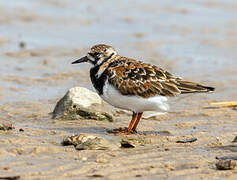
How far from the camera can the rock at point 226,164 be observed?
14.0 feet

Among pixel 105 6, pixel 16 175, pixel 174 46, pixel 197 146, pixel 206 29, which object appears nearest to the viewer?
pixel 16 175

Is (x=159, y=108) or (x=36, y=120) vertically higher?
(x=159, y=108)

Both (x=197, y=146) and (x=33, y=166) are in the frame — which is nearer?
(x=33, y=166)

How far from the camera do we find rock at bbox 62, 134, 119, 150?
4.84 meters

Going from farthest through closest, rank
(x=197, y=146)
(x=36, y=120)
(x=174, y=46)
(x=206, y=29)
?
(x=206, y=29)
(x=174, y=46)
(x=36, y=120)
(x=197, y=146)

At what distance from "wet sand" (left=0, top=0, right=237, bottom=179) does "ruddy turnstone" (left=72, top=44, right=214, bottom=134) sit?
1.10 feet

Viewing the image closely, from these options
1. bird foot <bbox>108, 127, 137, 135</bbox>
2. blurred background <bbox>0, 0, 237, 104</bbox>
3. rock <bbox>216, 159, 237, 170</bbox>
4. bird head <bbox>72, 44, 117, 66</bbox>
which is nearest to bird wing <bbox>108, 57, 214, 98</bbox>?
bird head <bbox>72, 44, 117, 66</bbox>

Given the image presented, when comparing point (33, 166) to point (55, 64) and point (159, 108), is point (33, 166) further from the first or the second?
point (55, 64)

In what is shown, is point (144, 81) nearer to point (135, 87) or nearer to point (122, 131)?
point (135, 87)

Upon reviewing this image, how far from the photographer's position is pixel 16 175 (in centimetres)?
411

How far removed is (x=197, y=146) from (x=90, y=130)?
123 centimetres

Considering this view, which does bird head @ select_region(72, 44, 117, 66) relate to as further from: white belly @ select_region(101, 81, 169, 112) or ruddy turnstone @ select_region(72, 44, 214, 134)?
white belly @ select_region(101, 81, 169, 112)

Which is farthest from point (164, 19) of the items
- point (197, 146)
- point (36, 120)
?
point (197, 146)

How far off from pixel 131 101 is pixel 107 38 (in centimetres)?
514
